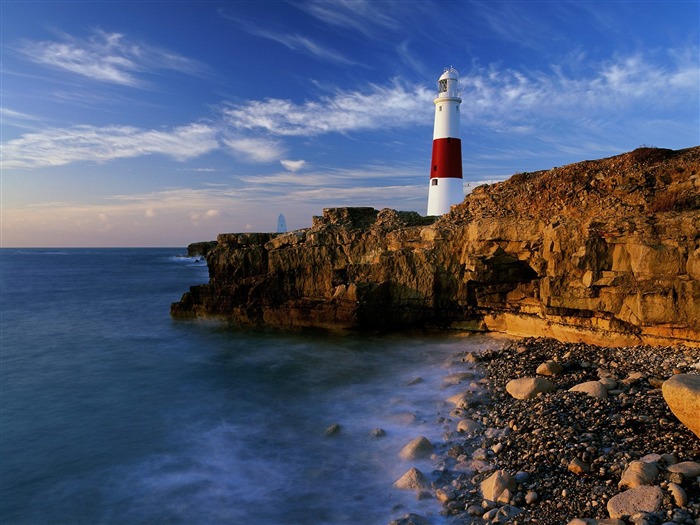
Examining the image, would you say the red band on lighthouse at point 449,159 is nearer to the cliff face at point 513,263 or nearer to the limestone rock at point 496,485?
the cliff face at point 513,263

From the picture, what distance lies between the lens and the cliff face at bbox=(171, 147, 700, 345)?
9.87 metres

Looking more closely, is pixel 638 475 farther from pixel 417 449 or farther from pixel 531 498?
pixel 417 449

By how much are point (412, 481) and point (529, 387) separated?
3077 millimetres

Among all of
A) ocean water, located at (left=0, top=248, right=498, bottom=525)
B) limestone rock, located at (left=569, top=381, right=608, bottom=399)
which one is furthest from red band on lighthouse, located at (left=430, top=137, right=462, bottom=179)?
limestone rock, located at (left=569, top=381, right=608, bottom=399)

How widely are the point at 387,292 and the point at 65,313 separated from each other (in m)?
18.6

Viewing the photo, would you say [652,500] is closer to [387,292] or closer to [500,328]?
[500,328]

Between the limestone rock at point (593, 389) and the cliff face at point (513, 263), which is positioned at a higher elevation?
the cliff face at point (513, 263)

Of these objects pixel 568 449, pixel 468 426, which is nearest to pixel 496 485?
pixel 568 449

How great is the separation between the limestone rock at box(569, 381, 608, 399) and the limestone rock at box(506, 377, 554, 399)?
1.27 feet

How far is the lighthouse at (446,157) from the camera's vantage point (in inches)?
892

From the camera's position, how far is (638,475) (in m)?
4.68

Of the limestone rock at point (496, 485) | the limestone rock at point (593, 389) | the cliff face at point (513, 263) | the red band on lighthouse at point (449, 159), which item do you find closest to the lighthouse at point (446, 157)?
the red band on lighthouse at point (449, 159)

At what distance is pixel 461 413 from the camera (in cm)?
750

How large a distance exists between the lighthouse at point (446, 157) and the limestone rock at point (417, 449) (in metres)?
17.0
